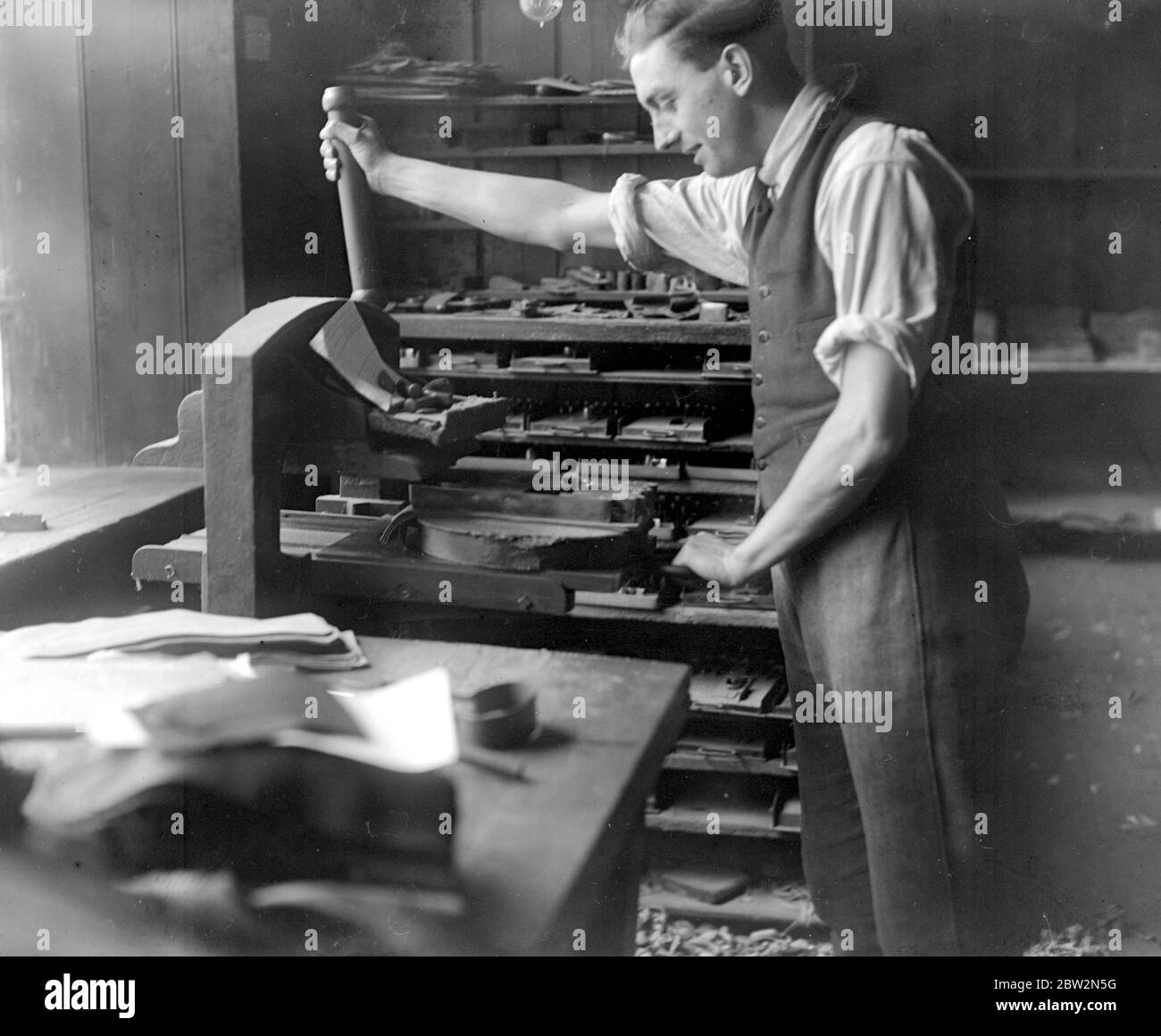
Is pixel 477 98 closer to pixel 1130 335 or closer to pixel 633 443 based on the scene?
pixel 633 443

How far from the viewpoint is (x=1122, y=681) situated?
3.46m

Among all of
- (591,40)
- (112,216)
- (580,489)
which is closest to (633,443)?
(580,489)

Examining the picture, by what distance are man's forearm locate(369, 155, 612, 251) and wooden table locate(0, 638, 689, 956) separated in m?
0.93

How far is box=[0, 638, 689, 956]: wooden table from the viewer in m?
1.07

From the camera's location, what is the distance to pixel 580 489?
2.83 m

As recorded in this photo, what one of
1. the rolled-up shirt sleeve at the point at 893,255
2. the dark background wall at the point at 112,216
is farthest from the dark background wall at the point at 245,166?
the rolled-up shirt sleeve at the point at 893,255

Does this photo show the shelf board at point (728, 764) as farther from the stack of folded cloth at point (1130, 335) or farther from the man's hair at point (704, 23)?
the man's hair at point (704, 23)

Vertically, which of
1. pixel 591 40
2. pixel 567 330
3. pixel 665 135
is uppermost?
pixel 591 40

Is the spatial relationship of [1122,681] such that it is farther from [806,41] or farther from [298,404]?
[298,404]

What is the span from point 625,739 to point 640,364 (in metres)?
2.65

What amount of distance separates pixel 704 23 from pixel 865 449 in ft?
2.15

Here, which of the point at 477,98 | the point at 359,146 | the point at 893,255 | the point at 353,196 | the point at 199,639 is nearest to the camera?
the point at 199,639

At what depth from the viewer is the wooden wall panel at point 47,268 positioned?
3.31 metres
